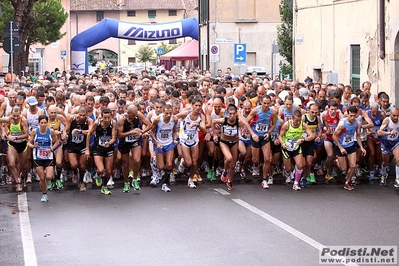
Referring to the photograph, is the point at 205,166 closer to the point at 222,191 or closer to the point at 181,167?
the point at 181,167

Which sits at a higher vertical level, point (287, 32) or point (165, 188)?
point (287, 32)

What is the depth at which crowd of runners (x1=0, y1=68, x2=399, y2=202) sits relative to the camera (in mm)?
16172

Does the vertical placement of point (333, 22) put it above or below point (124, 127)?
above

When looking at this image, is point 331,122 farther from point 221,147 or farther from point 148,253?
point 148,253

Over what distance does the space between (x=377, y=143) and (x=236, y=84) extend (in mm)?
7487

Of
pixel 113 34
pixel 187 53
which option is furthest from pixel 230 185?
pixel 187 53

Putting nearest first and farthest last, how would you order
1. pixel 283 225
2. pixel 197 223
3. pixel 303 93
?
pixel 283 225, pixel 197 223, pixel 303 93

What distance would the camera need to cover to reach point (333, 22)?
2750 centimetres

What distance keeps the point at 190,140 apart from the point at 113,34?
29334 mm

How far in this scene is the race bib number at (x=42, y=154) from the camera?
15359mm

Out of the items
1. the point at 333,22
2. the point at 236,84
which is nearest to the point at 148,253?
the point at 236,84

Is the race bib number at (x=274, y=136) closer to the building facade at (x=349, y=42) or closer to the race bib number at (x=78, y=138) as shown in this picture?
the race bib number at (x=78, y=138)

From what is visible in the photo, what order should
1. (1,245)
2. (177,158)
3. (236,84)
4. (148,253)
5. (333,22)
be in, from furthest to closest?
(333,22) < (236,84) < (177,158) < (1,245) < (148,253)

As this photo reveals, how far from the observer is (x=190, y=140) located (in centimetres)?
1661
